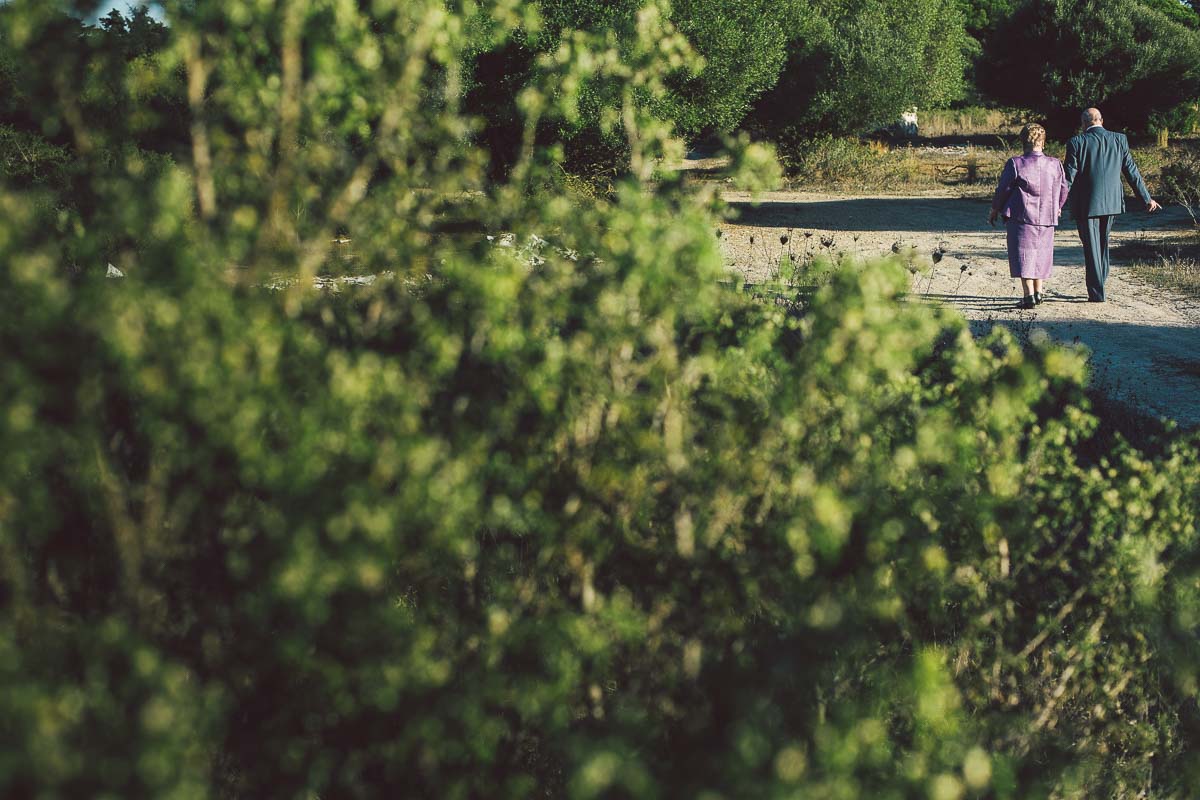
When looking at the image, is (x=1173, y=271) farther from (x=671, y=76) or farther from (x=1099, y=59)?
(x=1099, y=59)

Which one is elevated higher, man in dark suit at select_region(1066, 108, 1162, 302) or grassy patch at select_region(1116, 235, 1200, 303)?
man in dark suit at select_region(1066, 108, 1162, 302)

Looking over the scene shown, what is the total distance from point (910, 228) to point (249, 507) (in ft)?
52.9

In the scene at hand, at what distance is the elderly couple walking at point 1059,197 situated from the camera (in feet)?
30.8

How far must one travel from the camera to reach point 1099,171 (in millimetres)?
9820

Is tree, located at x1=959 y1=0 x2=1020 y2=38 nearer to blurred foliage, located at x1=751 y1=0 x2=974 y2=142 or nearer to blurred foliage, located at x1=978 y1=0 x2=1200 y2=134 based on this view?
blurred foliage, located at x1=978 y1=0 x2=1200 y2=134

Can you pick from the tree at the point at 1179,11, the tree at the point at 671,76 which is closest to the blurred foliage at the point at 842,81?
the tree at the point at 671,76

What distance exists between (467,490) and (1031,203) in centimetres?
877

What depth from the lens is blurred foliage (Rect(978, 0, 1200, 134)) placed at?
24281 mm

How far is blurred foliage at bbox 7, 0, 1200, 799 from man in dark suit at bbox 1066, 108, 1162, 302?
7689 millimetres

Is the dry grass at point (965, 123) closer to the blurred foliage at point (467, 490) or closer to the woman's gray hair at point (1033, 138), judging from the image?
the woman's gray hair at point (1033, 138)

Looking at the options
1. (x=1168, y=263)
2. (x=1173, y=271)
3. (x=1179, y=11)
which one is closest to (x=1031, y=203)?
(x=1173, y=271)

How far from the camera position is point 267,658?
2.63m

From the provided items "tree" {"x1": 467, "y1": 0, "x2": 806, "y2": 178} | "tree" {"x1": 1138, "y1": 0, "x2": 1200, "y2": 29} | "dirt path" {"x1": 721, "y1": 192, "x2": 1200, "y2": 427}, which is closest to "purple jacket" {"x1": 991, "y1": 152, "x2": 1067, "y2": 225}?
"dirt path" {"x1": 721, "y1": 192, "x2": 1200, "y2": 427}

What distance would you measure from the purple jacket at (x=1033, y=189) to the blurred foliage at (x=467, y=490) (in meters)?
6.99
